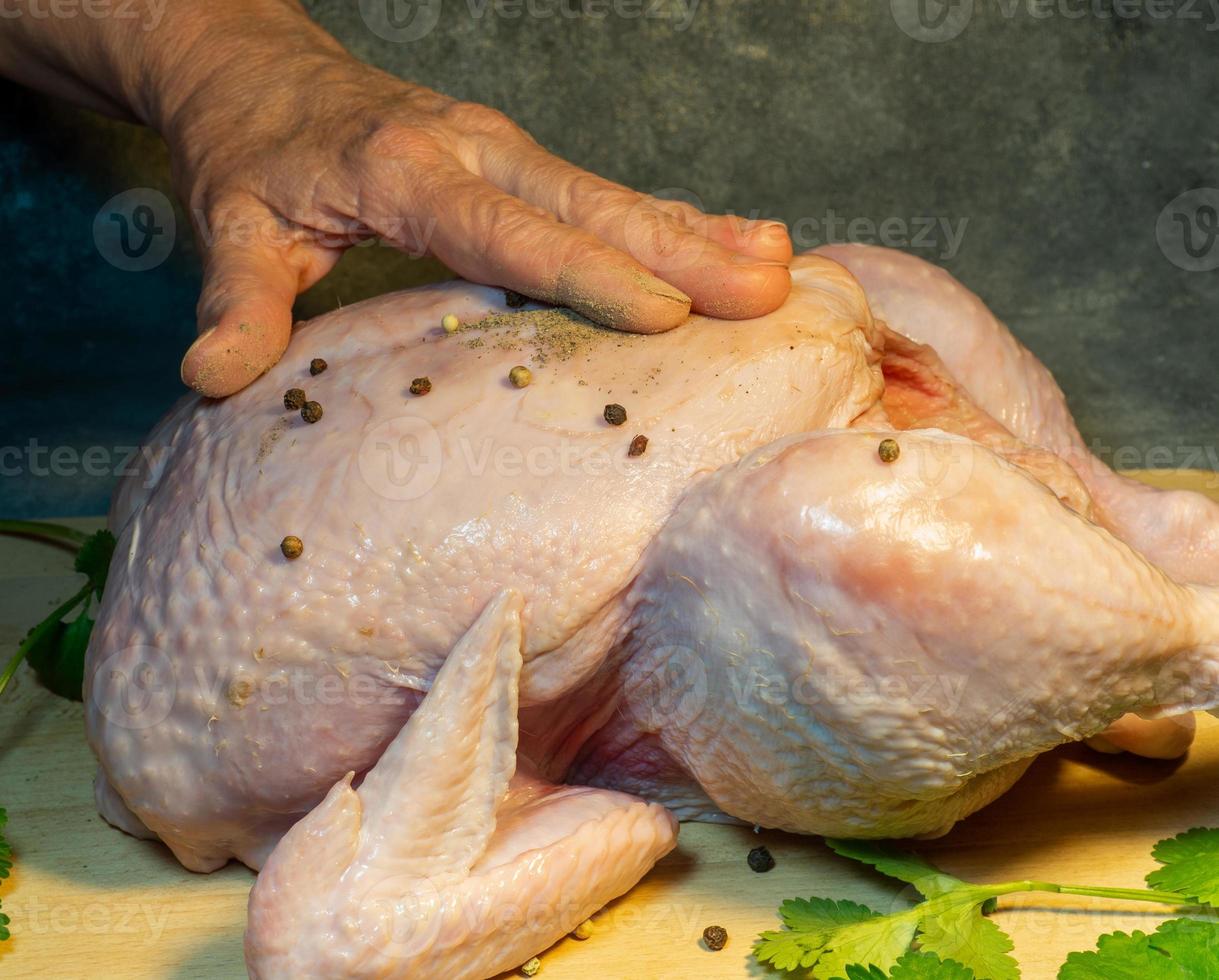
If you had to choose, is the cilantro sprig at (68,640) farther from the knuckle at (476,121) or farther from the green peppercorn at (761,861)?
the green peppercorn at (761,861)

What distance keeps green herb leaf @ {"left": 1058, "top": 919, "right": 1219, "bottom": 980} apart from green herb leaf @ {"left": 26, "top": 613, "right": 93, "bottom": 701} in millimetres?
1576

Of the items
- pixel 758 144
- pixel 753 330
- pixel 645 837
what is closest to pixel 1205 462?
pixel 758 144

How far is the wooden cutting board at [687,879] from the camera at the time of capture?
6.00ft

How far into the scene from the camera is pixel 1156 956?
167 centimetres

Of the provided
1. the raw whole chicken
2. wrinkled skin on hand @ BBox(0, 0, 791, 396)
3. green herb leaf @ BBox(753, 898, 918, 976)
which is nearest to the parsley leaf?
green herb leaf @ BBox(753, 898, 918, 976)

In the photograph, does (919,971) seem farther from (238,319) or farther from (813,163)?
(813,163)

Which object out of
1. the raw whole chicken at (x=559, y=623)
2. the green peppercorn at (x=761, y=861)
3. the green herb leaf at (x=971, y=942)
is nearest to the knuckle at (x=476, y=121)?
the raw whole chicken at (x=559, y=623)

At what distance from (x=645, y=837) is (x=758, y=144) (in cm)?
181

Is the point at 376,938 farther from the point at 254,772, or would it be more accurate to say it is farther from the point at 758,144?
the point at 758,144

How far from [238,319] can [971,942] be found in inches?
49.1

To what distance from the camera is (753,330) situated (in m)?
1.91

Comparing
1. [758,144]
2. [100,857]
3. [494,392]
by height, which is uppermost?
[758,144]

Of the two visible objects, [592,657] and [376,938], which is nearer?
[376,938]

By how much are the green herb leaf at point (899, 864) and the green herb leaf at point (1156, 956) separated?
0.60 feet
